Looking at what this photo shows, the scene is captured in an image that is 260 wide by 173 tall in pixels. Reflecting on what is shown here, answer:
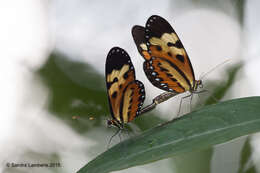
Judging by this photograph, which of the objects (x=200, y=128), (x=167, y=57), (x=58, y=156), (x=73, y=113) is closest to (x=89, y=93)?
(x=73, y=113)

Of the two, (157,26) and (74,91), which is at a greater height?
(74,91)

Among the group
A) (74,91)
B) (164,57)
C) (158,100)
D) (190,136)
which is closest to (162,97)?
(158,100)

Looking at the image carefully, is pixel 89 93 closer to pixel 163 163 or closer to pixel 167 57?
pixel 163 163

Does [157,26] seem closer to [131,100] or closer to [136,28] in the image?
[136,28]

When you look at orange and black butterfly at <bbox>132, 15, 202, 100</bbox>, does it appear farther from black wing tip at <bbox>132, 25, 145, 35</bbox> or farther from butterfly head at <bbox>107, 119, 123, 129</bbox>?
butterfly head at <bbox>107, 119, 123, 129</bbox>

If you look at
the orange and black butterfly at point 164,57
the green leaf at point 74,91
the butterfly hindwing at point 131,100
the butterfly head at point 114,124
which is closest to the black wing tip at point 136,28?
the orange and black butterfly at point 164,57

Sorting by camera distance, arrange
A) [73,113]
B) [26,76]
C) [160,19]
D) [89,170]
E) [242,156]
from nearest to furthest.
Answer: [89,170] → [160,19] → [73,113] → [242,156] → [26,76]

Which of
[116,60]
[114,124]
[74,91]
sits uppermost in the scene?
[74,91]

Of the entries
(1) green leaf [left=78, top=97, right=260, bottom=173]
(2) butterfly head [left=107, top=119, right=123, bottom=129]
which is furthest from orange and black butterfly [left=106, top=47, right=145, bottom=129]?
(1) green leaf [left=78, top=97, right=260, bottom=173]
